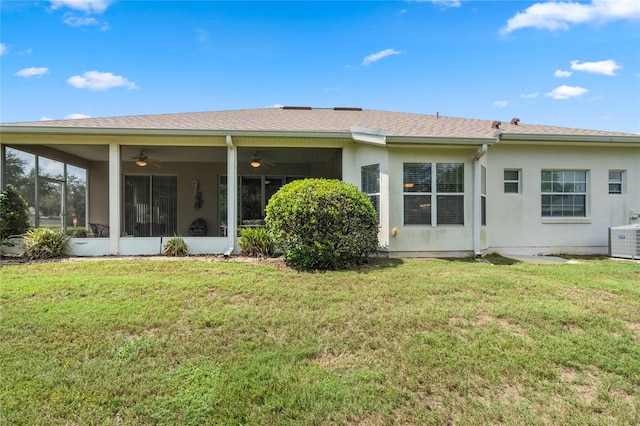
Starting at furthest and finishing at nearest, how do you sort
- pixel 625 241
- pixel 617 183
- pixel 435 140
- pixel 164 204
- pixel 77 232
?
pixel 164 204 → pixel 77 232 → pixel 617 183 → pixel 625 241 → pixel 435 140

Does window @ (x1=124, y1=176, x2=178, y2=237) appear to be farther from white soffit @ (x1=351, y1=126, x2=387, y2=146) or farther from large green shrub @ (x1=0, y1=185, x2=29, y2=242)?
white soffit @ (x1=351, y1=126, x2=387, y2=146)

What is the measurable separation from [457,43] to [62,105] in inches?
593

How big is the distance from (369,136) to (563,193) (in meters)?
6.36

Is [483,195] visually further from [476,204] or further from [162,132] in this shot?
[162,132]

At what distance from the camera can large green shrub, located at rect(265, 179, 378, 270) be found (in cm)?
662

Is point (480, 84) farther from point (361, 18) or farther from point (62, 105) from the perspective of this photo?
point (62, 105)

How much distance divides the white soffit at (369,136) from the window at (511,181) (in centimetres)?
432

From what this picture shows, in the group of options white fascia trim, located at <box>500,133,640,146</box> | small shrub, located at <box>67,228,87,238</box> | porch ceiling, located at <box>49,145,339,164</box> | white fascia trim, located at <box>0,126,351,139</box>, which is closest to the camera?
white fascia trim, located at <box>0,126,351,139</box>

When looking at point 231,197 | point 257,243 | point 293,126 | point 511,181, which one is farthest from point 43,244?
point 511,181

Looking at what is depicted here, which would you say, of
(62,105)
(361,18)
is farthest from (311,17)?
(62,105)

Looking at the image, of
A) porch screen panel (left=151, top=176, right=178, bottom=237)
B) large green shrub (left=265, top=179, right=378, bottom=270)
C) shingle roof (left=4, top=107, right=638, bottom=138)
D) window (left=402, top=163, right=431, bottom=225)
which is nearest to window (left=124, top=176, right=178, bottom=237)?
porch screen panel (left=151, top=176, right=178, bottom=237)

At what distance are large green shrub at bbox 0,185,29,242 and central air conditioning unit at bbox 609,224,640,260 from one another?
1605 centimetres

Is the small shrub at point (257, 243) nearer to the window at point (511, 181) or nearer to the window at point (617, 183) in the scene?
the window at point (511, 181)

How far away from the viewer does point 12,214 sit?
815cm
